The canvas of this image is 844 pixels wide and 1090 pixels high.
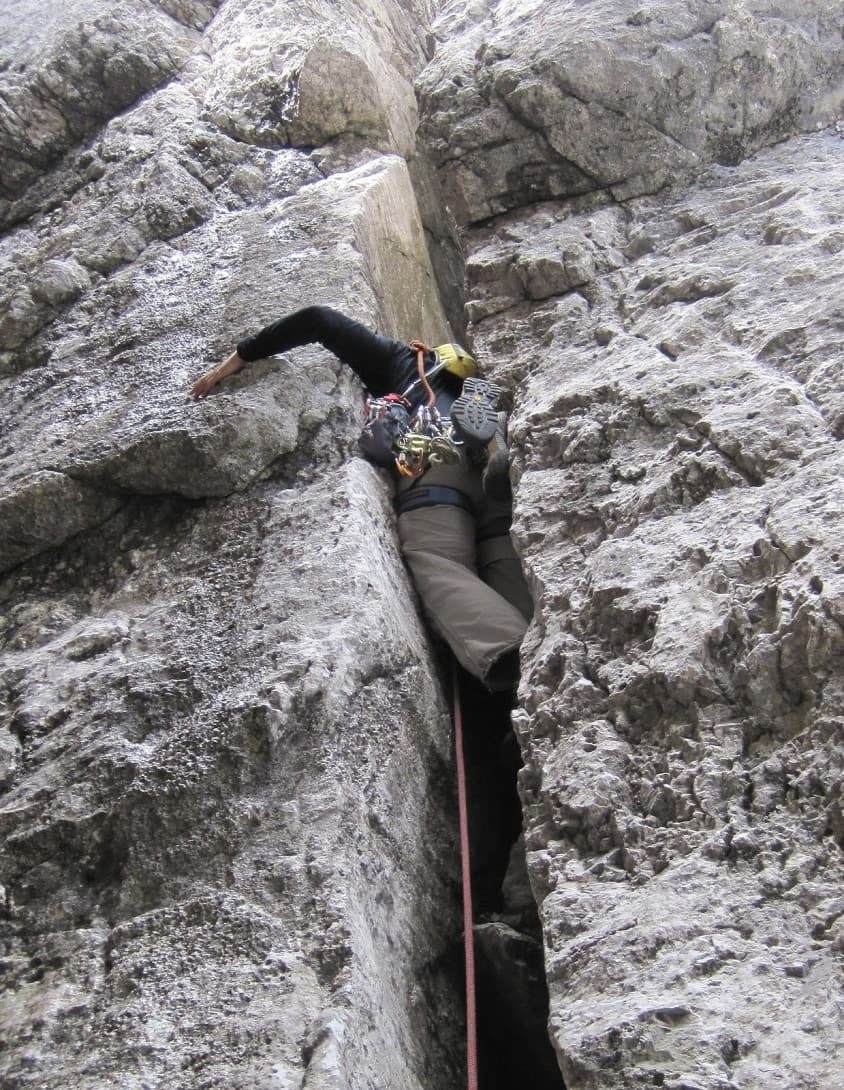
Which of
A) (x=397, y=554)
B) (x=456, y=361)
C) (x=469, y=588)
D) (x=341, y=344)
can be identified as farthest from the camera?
(x=456, y=361)

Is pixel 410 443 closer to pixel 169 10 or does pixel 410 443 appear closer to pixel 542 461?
pixel 542 461

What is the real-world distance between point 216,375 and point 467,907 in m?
2.05

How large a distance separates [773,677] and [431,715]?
109 centimetres

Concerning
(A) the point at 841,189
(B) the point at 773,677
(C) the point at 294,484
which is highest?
(A) the point at 841,189

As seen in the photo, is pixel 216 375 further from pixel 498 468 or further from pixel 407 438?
pixel 498 468

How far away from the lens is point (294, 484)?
3.21 meters

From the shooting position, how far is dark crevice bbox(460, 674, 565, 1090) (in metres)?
2.29

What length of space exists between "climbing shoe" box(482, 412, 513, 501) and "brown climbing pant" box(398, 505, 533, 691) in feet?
0.44

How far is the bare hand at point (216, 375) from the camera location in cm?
338

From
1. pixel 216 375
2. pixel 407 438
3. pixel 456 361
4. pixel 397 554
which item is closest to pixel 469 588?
pixel 397 554

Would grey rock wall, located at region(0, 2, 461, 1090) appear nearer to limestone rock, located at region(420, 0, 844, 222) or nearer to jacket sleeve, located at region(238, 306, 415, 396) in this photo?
jacket sleeve, located at region(238, 306, 415, 396)

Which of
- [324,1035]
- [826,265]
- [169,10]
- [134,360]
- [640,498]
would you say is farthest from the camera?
[169,10]

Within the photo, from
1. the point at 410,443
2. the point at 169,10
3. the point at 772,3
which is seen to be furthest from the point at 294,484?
the point at 169,10

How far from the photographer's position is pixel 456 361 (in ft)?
12.1
